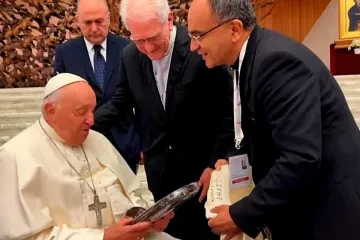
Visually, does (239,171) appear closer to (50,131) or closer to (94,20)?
(50,131)

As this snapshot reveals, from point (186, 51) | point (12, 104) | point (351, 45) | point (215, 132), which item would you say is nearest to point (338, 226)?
point (215, 132)

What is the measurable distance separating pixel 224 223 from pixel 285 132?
15.2 inches

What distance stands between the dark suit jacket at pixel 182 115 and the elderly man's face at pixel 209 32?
771 millimetres

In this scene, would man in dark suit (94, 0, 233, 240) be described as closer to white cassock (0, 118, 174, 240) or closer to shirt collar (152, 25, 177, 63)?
shirt collar (152, 25, 177, 63)

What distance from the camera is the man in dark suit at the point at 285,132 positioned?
1710 millimetres

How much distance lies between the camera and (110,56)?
4.19 meters

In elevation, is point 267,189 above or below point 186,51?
below

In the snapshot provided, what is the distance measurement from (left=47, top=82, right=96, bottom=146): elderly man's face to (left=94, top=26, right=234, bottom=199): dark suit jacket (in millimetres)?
408

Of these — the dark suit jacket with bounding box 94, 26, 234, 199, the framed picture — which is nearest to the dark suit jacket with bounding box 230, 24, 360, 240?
the dark suit jacket with bounding box 94, 26, 234, 199

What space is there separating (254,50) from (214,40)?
0.13 metres

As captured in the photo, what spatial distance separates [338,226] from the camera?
6.13 ft

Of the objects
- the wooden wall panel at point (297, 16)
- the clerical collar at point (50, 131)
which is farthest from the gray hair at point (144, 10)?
the wooden wall panel at point (297, 16)

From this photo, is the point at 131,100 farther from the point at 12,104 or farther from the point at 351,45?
the point at 351,45

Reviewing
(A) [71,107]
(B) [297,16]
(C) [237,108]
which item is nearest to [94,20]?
(A) [71,107]
